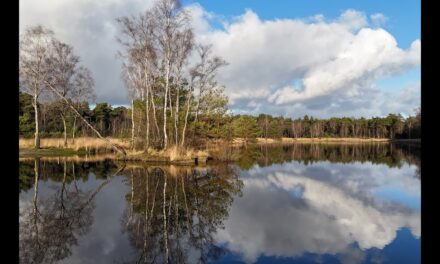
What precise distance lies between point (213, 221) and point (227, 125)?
30.3 m

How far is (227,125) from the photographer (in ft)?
130

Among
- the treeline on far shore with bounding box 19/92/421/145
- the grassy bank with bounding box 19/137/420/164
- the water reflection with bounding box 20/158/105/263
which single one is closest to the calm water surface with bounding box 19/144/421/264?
the water reflection with bounding box 20/158/105/263

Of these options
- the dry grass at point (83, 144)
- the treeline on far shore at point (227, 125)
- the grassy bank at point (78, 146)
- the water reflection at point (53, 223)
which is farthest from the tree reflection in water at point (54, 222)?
the dry grass at point (83, 144)

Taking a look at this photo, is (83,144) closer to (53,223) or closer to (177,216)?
(53,223)

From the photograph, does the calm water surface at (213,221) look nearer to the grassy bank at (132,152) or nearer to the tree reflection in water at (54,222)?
the tree reflection in water at (54,222)

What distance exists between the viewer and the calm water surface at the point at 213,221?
7047 millimetres

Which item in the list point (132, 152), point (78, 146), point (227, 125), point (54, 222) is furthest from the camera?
point (227, 125)

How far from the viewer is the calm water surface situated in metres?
7.05

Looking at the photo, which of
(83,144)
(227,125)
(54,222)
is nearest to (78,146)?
(83,144)

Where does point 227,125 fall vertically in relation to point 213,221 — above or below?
above
